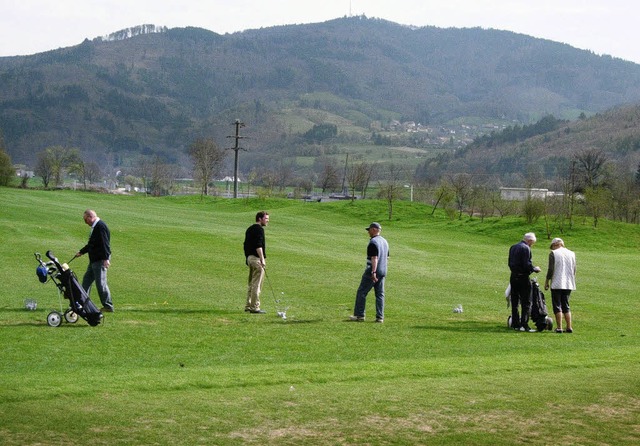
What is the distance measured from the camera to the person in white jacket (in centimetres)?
2127

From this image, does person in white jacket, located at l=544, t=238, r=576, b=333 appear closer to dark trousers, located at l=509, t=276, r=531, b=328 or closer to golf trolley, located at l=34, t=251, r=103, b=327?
dark trousers, located at l=509, t=276, r=531, b=328

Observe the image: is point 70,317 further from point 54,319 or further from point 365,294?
point 365,294

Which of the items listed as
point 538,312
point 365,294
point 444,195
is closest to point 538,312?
point 538,312

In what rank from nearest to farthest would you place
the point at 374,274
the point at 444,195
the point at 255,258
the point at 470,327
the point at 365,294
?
the point at 374,274 < the point at 365,294 < the point at 470,327 < the point at 255,258 < the point at 444,195

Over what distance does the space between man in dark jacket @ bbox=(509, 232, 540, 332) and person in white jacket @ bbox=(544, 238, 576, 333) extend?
1.33ft

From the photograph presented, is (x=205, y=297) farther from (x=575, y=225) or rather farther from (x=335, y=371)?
(x=575, y=225)

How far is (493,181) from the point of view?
7175 inches

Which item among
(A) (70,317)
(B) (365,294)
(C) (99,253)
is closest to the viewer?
(A) (70,317)

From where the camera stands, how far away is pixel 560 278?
21.3m

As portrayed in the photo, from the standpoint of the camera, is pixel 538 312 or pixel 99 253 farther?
pixel 538 312

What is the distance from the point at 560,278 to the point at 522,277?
0.85 metres

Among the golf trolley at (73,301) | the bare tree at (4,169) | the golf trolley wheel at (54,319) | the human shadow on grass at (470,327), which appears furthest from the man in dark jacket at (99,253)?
the bare tree at (4,169)

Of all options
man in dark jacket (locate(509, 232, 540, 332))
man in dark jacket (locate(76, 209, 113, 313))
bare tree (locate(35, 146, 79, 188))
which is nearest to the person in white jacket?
man in dark jacket (locate(509, 232, 540, 332))

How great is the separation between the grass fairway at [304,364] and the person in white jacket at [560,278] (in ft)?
2.21
